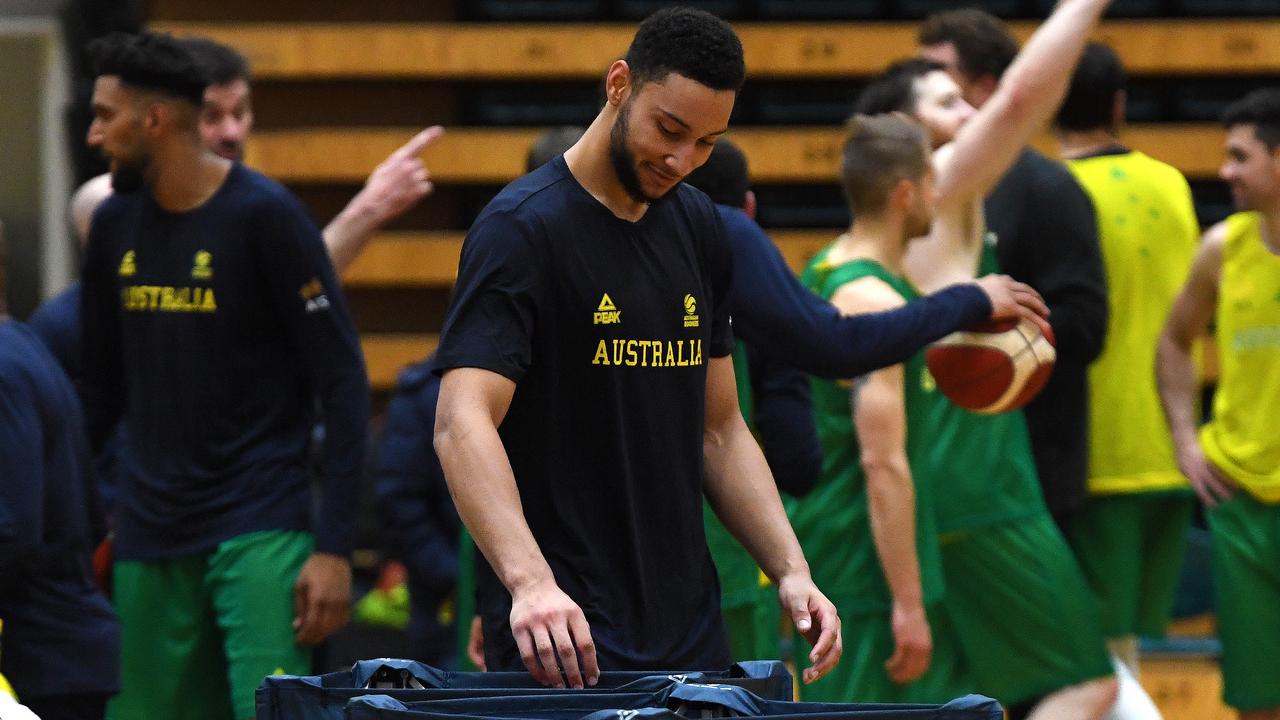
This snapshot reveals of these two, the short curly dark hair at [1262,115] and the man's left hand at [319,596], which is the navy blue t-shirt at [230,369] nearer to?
the man's left hand at [319,596]

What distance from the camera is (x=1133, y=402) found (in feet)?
17.5

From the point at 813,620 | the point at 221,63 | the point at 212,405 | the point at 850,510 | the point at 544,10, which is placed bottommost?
the point at 850,510

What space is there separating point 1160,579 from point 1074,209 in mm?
1048

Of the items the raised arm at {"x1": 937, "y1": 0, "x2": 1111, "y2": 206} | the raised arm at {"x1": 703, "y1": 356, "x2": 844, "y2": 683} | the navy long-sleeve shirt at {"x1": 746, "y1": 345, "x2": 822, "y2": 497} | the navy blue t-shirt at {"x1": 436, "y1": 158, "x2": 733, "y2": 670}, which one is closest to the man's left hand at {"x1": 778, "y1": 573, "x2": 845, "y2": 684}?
the raised arm at {"x1": 703, "y1": 356, "x2": 844, "y2": 683}

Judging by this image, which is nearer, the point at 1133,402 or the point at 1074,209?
the point at 1074,209

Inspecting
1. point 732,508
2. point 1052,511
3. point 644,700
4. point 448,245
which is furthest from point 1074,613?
point 448,245

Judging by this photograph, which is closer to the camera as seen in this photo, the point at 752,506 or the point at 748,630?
the point at 752,506

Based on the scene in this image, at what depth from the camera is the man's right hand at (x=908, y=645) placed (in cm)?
421

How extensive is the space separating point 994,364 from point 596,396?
1216mm

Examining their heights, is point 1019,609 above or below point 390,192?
below

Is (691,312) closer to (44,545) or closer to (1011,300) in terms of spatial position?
(1011,300)

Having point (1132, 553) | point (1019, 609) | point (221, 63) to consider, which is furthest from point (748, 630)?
point (221, 63)

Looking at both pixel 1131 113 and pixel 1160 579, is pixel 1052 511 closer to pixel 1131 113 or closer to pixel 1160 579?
pixel 1160 579

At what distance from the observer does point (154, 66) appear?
4246 millimetres
